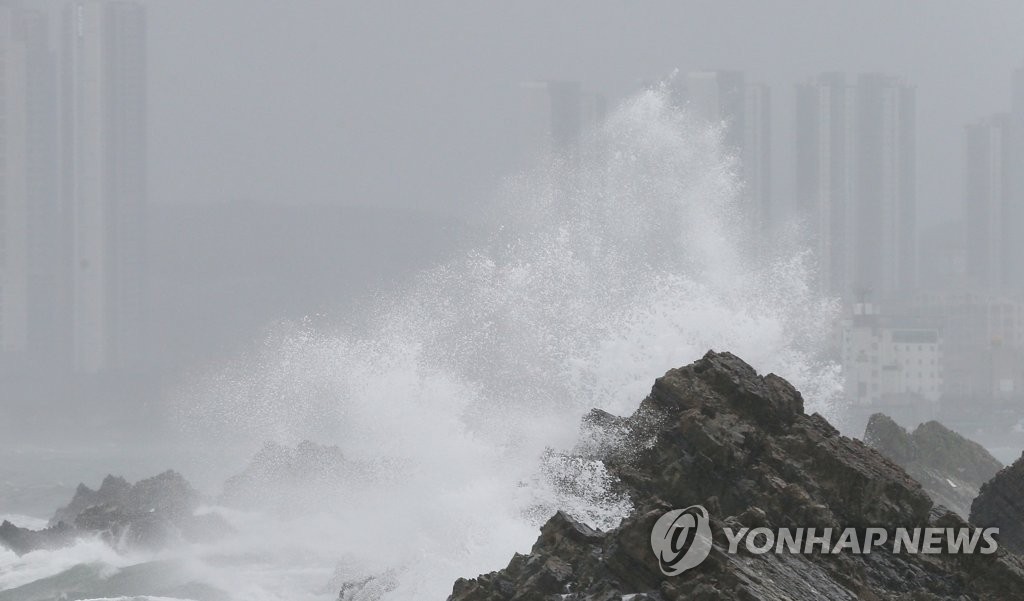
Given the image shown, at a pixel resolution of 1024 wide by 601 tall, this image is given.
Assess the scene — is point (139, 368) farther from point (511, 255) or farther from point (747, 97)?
point (511, 255)

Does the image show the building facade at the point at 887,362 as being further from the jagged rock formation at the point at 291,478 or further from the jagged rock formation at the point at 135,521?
the jagged rock formation at the point at 135,521

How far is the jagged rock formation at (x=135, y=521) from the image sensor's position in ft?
121

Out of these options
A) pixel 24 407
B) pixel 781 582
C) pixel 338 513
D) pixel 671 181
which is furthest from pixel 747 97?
pixel 781 582

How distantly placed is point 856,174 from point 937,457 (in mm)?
151302

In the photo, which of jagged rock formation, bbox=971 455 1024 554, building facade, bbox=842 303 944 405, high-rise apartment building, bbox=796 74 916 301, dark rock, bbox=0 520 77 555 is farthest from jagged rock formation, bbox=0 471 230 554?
high-rise apartment building, bbox=796 74 916 301

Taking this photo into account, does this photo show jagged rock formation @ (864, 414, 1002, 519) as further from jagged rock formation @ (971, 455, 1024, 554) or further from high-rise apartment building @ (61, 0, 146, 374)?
high-rise apartment building @ (61, 0, 146, 374)

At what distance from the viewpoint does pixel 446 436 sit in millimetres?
31766

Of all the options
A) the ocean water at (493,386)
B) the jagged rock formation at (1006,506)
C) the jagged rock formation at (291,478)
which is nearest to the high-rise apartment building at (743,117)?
the ocean water at (493,386)

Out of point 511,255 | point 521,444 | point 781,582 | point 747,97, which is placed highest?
point 747,97

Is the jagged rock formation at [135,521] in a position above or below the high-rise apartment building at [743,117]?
below

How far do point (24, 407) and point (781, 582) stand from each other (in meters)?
149

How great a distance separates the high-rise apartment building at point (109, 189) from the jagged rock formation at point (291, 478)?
12323 cm

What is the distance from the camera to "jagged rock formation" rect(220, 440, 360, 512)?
4009cm

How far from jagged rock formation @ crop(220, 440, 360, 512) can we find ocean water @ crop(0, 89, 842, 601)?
51 cm
